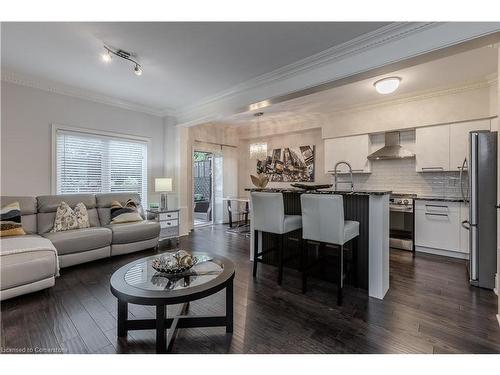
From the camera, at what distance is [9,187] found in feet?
11.8

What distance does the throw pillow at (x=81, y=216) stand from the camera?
3.70 meters

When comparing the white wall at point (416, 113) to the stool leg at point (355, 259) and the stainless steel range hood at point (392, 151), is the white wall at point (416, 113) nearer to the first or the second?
the stainless steel range hood at point (392, 151)

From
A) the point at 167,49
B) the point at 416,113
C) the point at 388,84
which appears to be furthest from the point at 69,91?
the point at 416,113

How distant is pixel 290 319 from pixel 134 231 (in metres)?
2.87

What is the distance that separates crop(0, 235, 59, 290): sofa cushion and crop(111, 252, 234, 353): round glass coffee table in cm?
119

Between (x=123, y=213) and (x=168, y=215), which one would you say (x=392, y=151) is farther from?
(x=123, y=213)

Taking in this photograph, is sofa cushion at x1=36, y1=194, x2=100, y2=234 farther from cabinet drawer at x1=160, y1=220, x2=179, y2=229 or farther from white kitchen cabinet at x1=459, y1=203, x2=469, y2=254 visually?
white kitchen cabinet at x1=459, y1=203, x2=469, y2=254

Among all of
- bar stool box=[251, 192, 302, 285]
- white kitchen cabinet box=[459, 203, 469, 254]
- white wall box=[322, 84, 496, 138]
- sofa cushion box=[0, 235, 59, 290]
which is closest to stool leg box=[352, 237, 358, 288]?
bar stool box=[251, 192, 302, 285]

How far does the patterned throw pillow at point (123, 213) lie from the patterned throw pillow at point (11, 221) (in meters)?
1.14

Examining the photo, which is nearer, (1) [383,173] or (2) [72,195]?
(2) [72,195]

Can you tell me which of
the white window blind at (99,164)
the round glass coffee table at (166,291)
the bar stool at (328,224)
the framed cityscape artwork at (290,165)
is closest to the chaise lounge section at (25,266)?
the round glass coffee table at (166,291)

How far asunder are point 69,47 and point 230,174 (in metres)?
4.81
